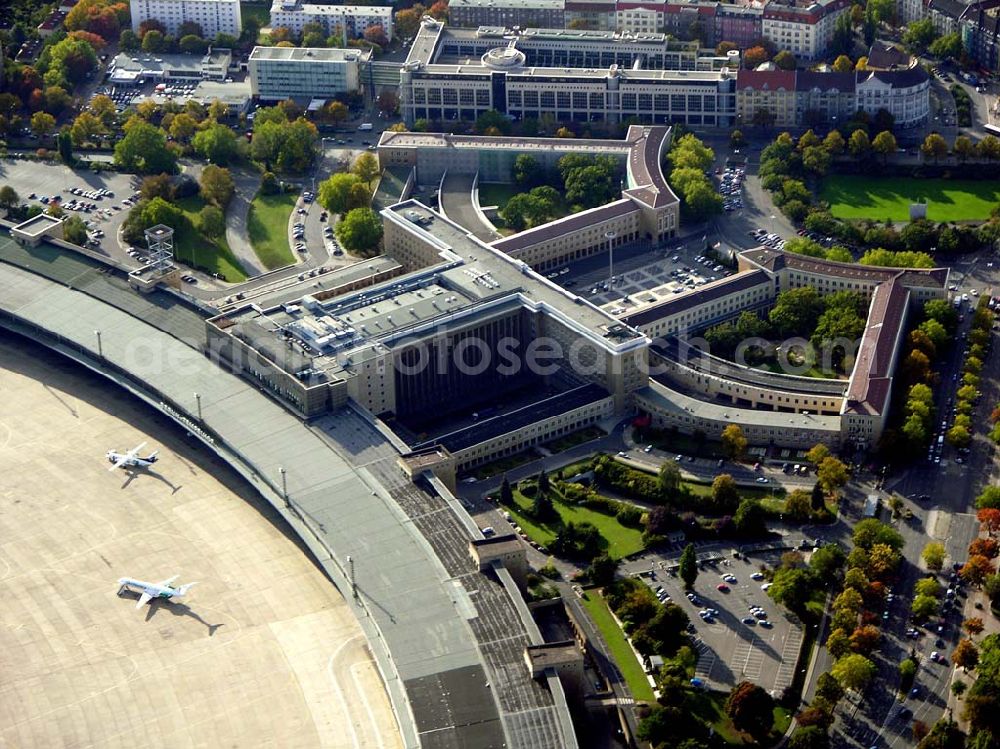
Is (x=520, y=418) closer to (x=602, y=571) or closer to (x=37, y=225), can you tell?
(x=602, y=571)

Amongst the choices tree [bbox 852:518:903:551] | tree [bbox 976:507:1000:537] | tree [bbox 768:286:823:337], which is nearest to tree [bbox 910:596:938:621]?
tree [bbox 852:518:903:551]

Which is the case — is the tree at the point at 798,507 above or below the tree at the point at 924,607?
above

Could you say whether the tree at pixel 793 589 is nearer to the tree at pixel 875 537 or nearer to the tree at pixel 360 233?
the tree at pixel 875 537

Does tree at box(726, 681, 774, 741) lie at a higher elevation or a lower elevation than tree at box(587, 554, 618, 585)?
lower

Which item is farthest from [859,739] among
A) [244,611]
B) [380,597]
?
[244,611]

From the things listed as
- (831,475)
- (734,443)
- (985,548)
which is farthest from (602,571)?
(985,548)

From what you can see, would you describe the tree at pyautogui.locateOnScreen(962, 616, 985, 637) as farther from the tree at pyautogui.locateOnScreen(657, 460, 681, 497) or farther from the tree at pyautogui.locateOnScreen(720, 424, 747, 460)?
the tree at pyautogui.locateOnScreen(720, 424, 747, 460)

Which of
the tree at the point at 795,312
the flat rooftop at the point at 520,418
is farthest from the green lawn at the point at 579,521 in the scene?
the tree at the point at 795,312
